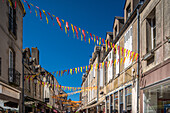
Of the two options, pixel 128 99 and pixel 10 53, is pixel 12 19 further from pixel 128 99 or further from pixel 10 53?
pixel 128 99

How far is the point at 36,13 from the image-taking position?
7.61 m

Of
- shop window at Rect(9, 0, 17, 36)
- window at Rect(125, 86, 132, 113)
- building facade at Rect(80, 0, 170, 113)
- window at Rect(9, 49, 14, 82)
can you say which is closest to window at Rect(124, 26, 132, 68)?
building facade at Rect(80, 0, 170, 113)

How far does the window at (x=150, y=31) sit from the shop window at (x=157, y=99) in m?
1.96

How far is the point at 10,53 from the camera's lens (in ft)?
41.2

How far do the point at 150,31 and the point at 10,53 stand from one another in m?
7.98

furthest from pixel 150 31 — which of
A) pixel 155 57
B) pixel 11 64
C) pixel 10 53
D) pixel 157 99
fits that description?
pixel 11 64

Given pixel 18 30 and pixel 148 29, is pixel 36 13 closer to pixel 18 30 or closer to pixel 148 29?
pixel 148 29

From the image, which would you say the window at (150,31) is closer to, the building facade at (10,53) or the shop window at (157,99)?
the shop window at (157,99)

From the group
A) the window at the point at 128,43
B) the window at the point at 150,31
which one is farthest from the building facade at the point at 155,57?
the window at the point at 128,43

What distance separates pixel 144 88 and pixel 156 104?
1.25 meters

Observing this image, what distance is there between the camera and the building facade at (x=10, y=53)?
10625 millimetres

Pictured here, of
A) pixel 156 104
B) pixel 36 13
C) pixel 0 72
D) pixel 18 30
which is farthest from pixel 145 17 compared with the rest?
pixel 18 30

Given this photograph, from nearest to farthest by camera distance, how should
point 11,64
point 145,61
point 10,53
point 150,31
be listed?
1. point 150,31
2. point 145,61
3. point 10,53
4. point 11,64

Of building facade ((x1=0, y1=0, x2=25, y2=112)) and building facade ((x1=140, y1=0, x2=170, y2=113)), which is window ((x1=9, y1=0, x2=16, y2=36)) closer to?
building facade ((x1=0, y1=0, x2=25, y2=112))
